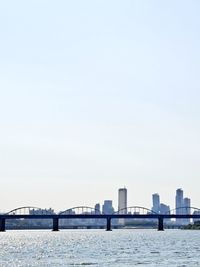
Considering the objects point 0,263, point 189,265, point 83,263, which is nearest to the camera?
→ point 189,265

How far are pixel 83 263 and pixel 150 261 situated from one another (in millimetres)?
8829

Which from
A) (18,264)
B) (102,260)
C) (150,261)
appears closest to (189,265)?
(150,261)

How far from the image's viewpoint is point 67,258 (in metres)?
100

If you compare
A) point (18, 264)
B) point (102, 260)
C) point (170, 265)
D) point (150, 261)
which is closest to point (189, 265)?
point (170, 265)

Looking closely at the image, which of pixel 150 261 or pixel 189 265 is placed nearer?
pixel 189 265

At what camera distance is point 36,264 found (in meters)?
89.4

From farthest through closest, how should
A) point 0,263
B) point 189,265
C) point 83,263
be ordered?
point 0,263 → point 83,263 → point 189,265

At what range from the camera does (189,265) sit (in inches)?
3263

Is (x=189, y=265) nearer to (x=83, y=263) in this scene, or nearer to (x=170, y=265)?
(x=170, y=265)

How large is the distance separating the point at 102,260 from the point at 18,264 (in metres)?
11.5

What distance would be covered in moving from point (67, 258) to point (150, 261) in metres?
14.9

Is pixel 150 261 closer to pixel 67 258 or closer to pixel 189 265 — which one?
pixel 189 265

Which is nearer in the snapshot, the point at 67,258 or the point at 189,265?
the point at 189,265

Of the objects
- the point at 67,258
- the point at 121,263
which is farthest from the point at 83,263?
the point at 67,258
